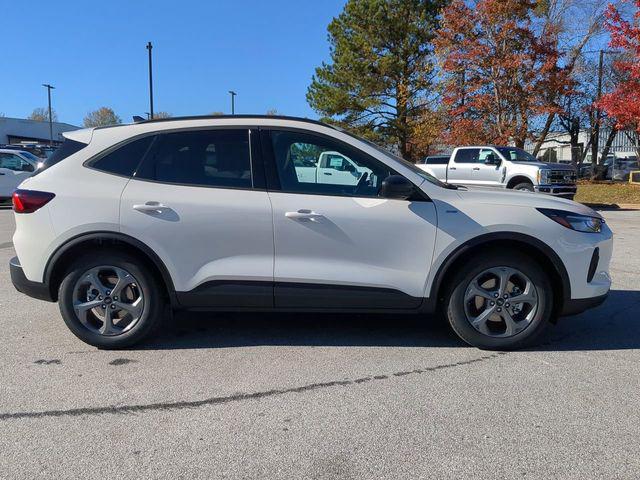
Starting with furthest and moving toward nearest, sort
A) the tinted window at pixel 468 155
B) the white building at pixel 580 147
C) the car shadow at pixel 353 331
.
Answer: the white building at pixel 580 147, the tinted window at pixel 468 155, the car shadow at pixel 353 331

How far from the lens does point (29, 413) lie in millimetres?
3369

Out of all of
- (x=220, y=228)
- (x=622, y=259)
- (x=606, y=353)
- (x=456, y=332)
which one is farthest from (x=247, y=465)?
(x=622, y=259)

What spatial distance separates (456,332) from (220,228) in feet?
6.64

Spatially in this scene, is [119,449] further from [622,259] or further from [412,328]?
[622,259]

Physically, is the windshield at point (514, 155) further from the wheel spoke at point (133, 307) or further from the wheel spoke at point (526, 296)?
the wheel spoke at point (133, 307)

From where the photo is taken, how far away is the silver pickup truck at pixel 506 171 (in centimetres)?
1641

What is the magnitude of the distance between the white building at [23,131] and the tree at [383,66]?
45949 millimetres

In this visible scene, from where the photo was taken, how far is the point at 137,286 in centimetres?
434

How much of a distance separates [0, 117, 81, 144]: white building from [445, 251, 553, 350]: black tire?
2740 inches

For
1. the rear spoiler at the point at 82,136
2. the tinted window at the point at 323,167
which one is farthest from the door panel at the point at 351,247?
the rear spoiler at the point at 82,136

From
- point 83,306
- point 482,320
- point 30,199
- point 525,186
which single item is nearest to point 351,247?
point 482,320

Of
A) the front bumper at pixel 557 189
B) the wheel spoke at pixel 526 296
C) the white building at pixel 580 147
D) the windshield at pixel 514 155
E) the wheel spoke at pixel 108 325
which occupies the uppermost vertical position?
the white building at pixel 580 147

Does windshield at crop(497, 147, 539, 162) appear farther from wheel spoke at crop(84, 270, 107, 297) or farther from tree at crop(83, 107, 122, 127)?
tree at crop(83, 107, 122, 127)

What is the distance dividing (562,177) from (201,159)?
15.0m
